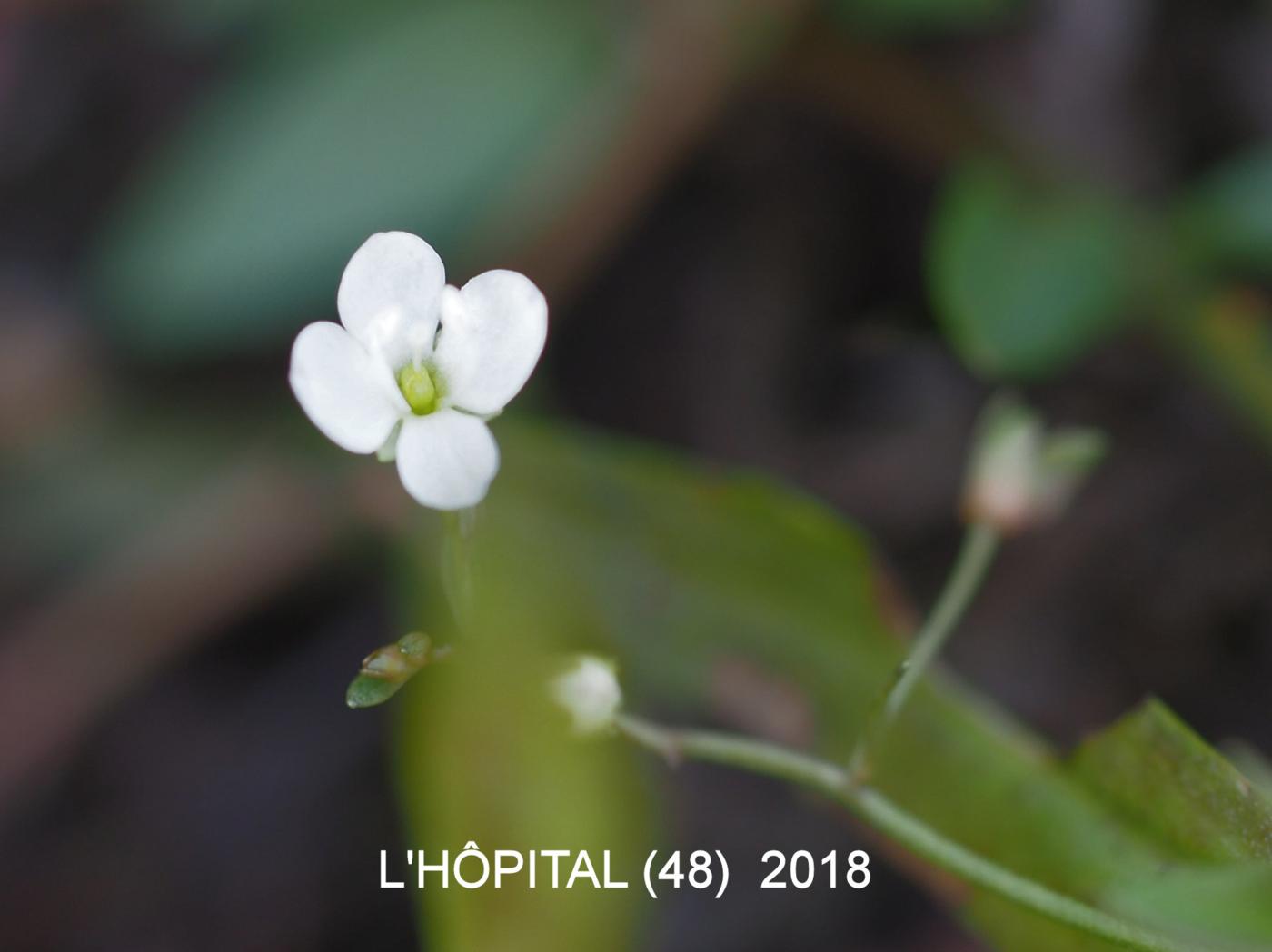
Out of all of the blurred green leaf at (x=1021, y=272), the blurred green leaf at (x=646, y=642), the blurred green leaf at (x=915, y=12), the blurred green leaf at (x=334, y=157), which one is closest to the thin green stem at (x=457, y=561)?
the blurred green leaf at (x=646, y=642)

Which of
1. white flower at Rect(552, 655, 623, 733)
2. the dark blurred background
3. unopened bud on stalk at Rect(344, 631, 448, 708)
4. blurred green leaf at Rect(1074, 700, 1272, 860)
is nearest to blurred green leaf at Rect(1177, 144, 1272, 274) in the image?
the dark blurred background

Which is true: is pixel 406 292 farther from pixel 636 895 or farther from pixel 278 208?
pixel 278 208

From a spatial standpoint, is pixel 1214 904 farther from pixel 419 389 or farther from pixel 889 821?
pixel 419 389

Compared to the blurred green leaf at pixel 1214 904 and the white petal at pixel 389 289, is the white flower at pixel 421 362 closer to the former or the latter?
the white petal at pixel 389 289

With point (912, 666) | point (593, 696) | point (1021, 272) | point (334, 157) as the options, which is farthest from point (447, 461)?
point (334, 157)

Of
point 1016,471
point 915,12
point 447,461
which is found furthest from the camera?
point 915,12

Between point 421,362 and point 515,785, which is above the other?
point 421,362
